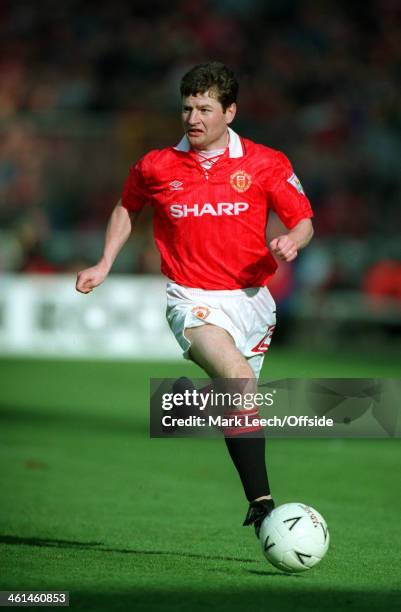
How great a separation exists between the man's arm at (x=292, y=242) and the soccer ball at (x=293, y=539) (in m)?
1.16

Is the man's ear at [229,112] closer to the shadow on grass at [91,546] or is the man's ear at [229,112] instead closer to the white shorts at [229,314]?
the white shorts at [229,314]

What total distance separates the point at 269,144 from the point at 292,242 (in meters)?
14.8

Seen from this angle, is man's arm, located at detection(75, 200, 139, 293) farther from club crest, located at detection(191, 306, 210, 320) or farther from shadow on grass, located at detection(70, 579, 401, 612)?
shadow on grass, located at detection(70, 579, 401, 612)

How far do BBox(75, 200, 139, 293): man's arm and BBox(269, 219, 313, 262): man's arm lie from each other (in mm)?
962

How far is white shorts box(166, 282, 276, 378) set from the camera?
612 centimetres

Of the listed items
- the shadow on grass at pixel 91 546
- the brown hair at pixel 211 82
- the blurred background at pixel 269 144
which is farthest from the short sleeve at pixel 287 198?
the blurred background at pixel 269 144

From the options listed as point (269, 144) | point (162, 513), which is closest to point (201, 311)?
point (162, 513)

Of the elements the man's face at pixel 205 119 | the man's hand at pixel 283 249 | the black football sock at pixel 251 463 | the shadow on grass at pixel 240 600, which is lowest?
the shadow on grass at pixel 240 600

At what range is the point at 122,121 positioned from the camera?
2053 centimetres

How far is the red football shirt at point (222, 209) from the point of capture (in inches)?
241

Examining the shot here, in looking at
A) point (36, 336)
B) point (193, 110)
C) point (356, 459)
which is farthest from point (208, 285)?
point (36, 336)

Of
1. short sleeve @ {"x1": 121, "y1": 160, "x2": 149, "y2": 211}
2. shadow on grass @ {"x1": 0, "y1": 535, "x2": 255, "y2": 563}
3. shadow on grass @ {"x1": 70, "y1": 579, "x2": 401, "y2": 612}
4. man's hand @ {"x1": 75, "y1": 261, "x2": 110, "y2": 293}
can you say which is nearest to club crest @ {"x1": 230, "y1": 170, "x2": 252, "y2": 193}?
short sleeve @ {"x1": 121, "y1": 160, "x2": 149, "y2": 211}

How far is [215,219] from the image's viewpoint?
20.1 feet

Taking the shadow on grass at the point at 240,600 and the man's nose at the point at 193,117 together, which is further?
the man's nose at the point at 193,117
